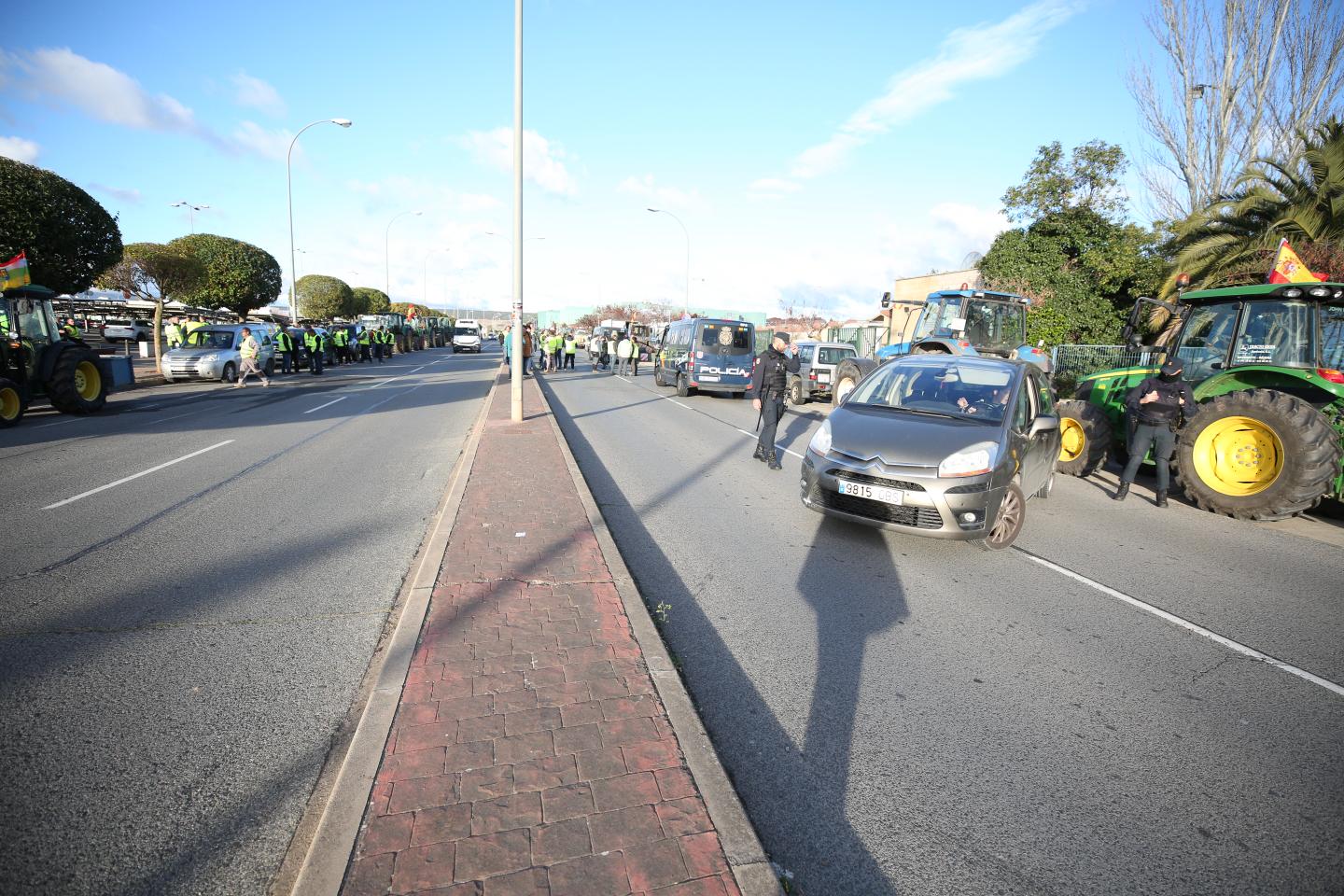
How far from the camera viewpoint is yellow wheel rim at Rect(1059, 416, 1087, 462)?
9.03 metres

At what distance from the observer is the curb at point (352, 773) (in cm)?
217

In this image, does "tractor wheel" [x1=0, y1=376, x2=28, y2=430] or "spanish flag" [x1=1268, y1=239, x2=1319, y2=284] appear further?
"tractor wheel" [x1=0, y1=376, x2=28, y2=430]

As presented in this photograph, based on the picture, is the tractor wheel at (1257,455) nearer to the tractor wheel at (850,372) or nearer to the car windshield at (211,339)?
the tractor wheel at (850,372)

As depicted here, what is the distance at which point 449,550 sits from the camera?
5.08 metres

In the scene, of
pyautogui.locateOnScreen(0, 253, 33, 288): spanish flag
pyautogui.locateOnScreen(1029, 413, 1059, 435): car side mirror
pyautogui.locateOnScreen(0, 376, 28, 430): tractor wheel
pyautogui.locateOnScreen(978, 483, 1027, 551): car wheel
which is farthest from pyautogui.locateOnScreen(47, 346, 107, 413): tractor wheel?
pyautogui.locateOnScreen(1029, 413, 1059, 435): car side mirror

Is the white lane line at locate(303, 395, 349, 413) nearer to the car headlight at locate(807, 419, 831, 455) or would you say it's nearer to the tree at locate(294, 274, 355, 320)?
the car headlight at locate(807, 419, 831, 455)

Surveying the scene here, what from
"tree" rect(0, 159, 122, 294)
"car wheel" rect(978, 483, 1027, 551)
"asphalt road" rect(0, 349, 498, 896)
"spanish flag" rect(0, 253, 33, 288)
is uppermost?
"tree" rect(0, 159, 122, 294)

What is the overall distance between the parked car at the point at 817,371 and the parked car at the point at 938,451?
1111 cm

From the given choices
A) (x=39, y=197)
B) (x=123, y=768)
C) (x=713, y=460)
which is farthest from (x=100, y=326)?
(x=123, y=768)

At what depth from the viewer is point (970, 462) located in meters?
5.36

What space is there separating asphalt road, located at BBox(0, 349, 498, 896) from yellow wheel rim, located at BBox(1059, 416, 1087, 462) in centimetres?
823

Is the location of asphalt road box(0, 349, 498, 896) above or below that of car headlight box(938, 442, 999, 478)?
below

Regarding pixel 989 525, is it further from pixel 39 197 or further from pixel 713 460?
pixel 39 197

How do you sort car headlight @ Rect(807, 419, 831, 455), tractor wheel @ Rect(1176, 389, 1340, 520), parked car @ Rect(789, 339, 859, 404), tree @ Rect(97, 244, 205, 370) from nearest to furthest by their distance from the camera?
car headlight @ Rect(807, 419, 831, 455)
tractor wheel @ Rect(1176, 389, 1340, 520)
parked car @ Rect(789, 339, 859, 404)
tree @ Rect(97, 244, 205, 370)
